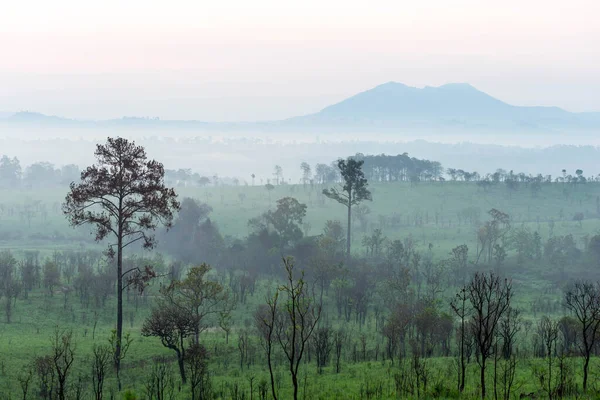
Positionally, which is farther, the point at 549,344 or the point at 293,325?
the point at 549,344

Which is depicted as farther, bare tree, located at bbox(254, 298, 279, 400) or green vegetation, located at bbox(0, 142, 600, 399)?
green vegetation, located at bbox(0, 142, 600, 399)

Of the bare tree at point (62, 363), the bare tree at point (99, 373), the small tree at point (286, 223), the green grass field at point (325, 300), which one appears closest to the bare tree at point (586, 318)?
the green grass field at point (325, 300)

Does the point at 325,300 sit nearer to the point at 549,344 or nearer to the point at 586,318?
the point at 586,318

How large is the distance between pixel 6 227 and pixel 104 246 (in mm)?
32488

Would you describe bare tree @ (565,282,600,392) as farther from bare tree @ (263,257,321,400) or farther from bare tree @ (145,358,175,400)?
bare tree @ (145,358,175,400)

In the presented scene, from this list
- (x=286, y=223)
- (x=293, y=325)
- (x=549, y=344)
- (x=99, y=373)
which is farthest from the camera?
(x=286, y=223)

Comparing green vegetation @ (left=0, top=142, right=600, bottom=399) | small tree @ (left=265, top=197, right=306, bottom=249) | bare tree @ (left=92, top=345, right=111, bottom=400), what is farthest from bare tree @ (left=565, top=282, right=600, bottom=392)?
small tree @ (left=265, top=197, right=306, bottom=249)

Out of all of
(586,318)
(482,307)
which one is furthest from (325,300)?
(482,307)

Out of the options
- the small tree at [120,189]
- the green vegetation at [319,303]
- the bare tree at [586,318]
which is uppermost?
the small tree at [120,189]

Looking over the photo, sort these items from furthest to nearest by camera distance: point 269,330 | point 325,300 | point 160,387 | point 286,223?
point 286,223, point 325,300, point 160,387, point 269,330

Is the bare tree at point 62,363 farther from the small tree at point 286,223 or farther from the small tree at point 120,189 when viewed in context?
the small tree at point 286,223

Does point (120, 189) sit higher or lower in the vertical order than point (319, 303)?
higher

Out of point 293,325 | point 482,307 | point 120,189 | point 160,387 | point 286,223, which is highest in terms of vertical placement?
point 120,189

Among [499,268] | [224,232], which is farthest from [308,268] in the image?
[224,232]
